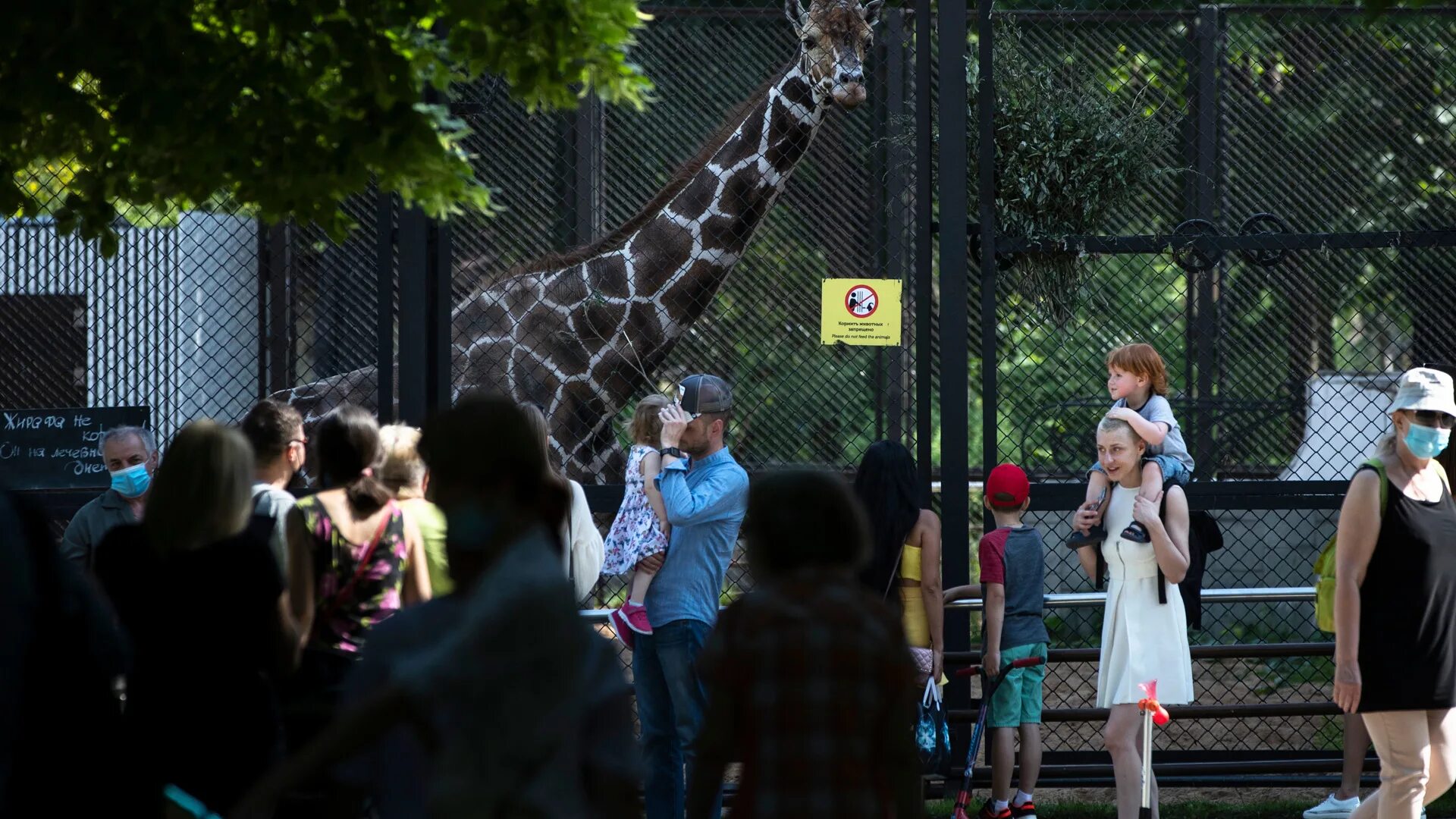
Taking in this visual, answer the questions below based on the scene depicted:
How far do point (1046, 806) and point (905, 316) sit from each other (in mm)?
2497

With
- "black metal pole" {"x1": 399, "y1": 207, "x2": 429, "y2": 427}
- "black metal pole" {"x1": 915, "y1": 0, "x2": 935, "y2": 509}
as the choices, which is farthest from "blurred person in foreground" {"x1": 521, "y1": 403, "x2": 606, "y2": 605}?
"black metal pole" {"x1": 915, "y1": 0, "x2": 935, "y2": 509}

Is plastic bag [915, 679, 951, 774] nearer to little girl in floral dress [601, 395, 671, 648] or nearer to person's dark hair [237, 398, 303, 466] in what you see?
little girl in floral dress [601, 395, 671, 648]

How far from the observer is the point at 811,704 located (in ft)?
9.41

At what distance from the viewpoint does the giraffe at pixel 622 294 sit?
785 cm

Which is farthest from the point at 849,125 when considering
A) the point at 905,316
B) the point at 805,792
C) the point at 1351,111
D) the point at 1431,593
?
the point at 805,792

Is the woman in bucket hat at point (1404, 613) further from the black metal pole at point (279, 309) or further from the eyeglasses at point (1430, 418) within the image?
the black metal pole at point (279, 309)

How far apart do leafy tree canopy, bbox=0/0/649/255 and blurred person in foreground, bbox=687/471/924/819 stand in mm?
1710

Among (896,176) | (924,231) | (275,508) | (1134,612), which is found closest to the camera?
(275,508)

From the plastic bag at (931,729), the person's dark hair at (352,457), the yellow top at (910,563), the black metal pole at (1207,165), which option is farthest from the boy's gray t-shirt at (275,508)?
the black metal pole at (1207,165)

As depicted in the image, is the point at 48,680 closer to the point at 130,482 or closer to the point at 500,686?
the point at 500,686

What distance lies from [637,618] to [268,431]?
1674 mm

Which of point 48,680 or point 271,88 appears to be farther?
point 271,88

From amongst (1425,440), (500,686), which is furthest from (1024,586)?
(500,686)

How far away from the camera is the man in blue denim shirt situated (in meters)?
5.44
